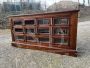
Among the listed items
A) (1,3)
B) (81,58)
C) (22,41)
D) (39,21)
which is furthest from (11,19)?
A: (1,3)

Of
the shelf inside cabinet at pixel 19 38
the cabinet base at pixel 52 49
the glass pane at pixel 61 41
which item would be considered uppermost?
the glass pane at pixel 61 41

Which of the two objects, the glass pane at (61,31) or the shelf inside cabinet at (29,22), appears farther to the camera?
the shelf inside cabinet at (29,22)

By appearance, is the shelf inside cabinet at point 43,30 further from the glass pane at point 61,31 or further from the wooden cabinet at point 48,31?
the glass pane at point 61,31

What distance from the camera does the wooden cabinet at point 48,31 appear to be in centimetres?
704

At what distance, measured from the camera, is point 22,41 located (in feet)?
29.2

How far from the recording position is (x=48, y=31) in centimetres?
765

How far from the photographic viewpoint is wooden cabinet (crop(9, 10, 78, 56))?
7.04 m

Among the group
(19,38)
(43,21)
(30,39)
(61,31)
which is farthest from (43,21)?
(19,38)

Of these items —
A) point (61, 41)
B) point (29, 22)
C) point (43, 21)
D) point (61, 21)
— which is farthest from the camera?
point (29, 22)

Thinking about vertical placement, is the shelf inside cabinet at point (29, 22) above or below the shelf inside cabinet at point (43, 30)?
above

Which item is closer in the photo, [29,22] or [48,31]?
[48,31]

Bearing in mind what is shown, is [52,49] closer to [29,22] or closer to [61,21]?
[61,21]

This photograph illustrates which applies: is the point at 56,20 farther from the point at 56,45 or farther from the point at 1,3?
the point at 1,3

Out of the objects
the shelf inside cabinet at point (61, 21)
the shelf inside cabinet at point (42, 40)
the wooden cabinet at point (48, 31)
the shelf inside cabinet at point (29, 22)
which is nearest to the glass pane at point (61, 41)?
the wooden cabinet at point (48, 31)
